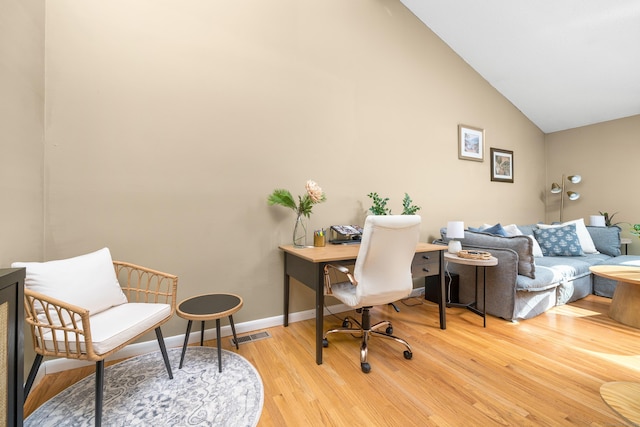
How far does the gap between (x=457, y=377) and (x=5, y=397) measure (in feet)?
7.13

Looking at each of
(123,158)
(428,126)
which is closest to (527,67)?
(428,126)

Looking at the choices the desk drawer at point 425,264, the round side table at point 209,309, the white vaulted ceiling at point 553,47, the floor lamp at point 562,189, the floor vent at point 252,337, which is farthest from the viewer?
the floor lamp at point 562,189

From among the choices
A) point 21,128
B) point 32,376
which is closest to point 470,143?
point 21,128

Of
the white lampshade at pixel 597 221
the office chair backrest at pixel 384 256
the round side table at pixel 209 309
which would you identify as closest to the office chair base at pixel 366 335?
the office chair backrest at pixel 384 256

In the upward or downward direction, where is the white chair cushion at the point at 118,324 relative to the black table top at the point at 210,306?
upward

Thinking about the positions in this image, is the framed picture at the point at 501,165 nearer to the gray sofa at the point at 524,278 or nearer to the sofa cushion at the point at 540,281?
the gray sofa at the point at 524,278

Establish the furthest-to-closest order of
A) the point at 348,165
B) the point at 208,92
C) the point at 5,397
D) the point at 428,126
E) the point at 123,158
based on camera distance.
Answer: the point at 428,126 < the point at 348,165 < the point at 208,92 < the point at 123,158 < the point at 5,397

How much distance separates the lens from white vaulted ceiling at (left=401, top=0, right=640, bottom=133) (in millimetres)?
2914

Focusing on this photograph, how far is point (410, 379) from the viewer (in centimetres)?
178

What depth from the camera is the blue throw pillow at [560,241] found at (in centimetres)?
365

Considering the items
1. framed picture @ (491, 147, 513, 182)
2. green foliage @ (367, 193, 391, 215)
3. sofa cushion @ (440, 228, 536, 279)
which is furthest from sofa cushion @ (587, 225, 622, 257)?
green foliage @ (367, 193, 391, 215)

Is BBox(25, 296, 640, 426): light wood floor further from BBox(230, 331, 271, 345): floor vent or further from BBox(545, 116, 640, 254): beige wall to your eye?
BBox(545, 116, 640, 254): beige wall

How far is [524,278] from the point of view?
105 inches

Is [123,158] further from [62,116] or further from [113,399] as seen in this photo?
[113,399]
